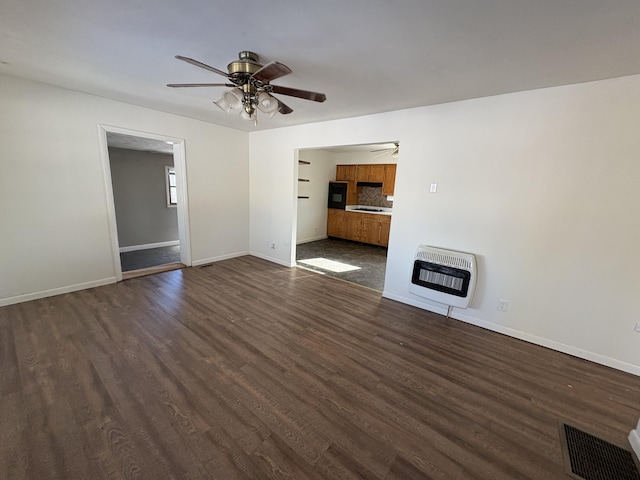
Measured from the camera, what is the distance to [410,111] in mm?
3150

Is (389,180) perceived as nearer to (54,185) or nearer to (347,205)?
(347,205)

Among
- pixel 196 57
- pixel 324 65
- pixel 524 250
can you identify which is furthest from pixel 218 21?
pixel 524 250

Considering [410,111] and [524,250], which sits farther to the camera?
[410,111]

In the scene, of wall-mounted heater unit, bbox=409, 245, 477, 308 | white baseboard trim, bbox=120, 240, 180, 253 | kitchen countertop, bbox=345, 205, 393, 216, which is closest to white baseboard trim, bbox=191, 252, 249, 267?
white baseboard trim, bbox=120, 240, 180, 253

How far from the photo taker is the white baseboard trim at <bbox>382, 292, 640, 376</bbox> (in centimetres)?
232

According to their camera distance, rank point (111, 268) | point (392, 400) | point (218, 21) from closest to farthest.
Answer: point (218, 21), point (392, 400), point (111, 268)

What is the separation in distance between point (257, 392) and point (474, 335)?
7.56 ft

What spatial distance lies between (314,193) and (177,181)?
11.1ft

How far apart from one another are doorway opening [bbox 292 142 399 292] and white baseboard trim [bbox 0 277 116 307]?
10.4 ft

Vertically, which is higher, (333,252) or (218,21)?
(218,21)

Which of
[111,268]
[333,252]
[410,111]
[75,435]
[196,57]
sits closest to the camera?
[75,435]

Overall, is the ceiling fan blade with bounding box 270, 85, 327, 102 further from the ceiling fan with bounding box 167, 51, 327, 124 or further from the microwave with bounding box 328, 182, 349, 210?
the microwave with bounding box 328, 182, 349, 210

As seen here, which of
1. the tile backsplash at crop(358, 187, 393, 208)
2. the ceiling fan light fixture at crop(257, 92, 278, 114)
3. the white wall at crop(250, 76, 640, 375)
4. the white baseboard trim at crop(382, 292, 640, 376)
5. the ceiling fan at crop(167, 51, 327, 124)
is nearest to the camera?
the ceiling fan at crop(167, 51, 327, 124)

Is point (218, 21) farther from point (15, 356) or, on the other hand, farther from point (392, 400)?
point (15, 356)
